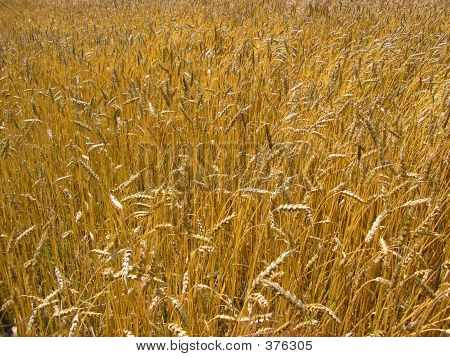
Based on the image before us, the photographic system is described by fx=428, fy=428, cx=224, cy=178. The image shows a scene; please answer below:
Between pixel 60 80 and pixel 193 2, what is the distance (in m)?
4.36

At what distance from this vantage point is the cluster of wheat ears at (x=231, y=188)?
4.04ft

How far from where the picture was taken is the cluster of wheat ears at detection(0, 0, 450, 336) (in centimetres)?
123

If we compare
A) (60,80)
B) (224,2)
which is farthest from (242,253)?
(224,2)

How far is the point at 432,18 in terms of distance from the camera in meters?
4.52

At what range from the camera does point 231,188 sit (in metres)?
1.85

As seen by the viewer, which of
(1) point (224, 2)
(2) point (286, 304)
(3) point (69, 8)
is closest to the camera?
(2) point (286, 304)

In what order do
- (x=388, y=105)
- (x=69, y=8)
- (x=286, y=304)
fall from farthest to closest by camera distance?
(x=69, y=8), (x=388, y=105), (x=286, y=304)
